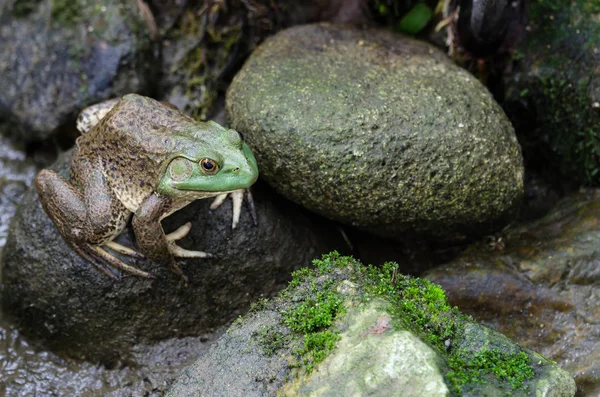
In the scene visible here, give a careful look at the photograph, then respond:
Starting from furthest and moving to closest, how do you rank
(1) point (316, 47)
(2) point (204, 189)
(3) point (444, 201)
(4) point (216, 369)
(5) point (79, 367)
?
(1) point (316, 47)
(5) point (79, 367)
(3) point (444, 201)
(2) point (204, 189)
(4) point (216, 369)

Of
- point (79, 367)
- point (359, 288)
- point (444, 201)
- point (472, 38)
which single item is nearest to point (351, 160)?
point (444, 201)

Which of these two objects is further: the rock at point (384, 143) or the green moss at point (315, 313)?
the rock at point (384, 143)

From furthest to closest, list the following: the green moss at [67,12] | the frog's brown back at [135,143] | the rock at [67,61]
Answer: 1. the green moss at [67,12]
2. the rock at [67,61]
3. the frog's brown back at [135,143]

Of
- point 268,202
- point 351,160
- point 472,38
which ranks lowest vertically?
point 268,202

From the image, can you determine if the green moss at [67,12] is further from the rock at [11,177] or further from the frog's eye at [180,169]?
the frog's eye at [180,169]

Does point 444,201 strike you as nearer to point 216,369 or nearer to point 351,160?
point 351,160

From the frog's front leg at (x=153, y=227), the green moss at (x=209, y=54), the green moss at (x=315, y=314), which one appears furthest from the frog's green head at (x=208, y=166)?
the green moss at (x=209, y=54)

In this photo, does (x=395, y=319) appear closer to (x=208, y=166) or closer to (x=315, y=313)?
(x=315, y=313)

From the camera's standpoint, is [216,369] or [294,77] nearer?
[216,369]
